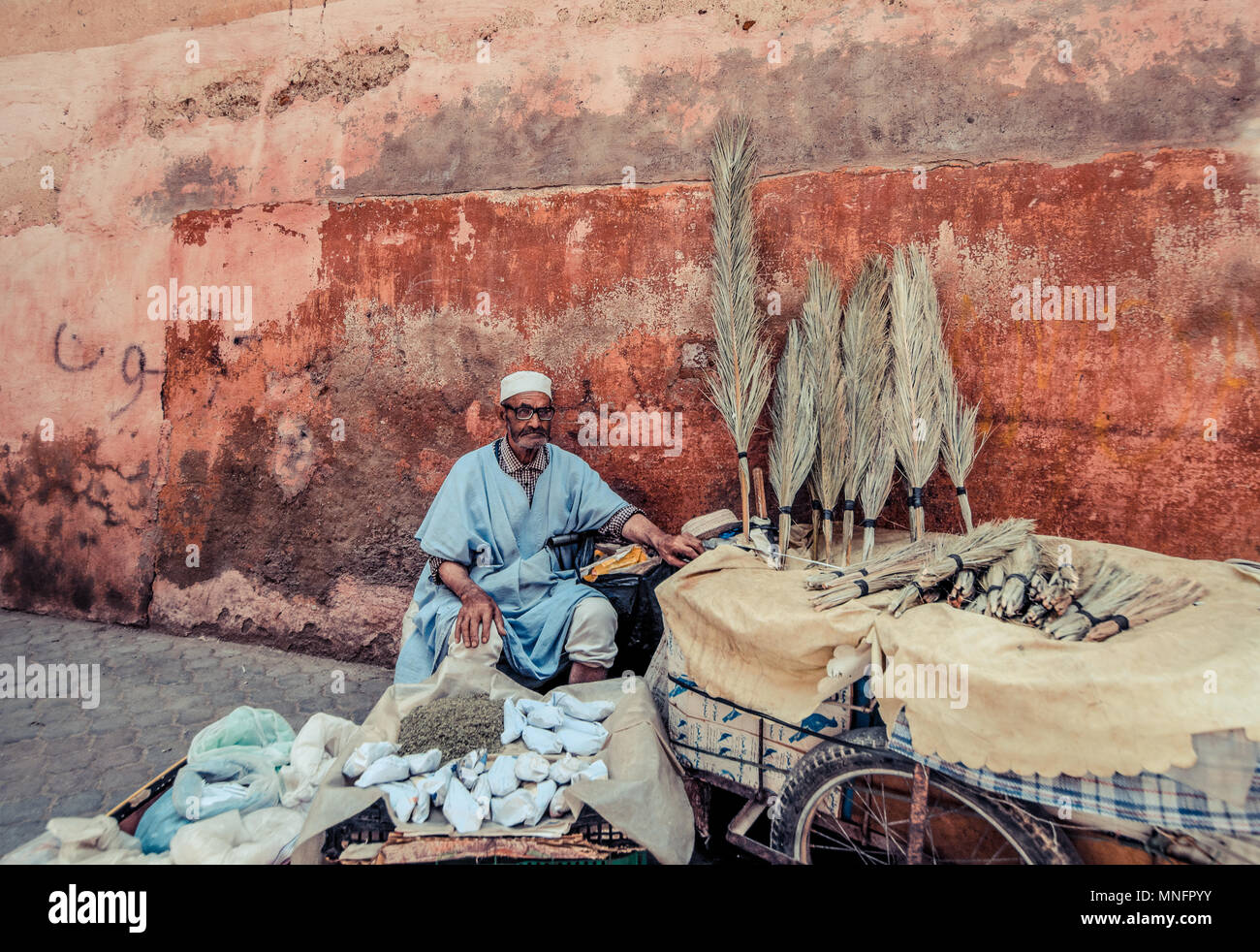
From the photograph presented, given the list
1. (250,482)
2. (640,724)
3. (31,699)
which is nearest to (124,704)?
(31,699)

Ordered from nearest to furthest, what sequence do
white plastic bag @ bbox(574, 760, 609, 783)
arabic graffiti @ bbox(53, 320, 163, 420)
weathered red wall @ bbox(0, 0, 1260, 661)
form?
white plastic bag @ bbox(574, 760, 609, 783), weathered red wall @ bbox(0, 0, 1260, 661), arabic graffiti @ bbox(53, 320, 163, 420)

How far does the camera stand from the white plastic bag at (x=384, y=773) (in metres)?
1.87

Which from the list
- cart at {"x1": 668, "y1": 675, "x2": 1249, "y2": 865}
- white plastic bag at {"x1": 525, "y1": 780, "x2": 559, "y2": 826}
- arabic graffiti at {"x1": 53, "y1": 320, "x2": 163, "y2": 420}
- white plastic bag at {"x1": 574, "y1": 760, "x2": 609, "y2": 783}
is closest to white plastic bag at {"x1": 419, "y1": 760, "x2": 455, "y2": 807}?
white plastic bag at {"x1": 525, "y1": 780, "x2": 559, "y2": 826}

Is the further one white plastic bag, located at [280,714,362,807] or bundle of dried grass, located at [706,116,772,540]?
bundle of dried grass, located at [706,116,772,540]

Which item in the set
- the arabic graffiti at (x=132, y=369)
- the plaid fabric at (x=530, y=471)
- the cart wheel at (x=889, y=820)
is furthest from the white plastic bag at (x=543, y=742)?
the arabic graffiti at (x=132, y=369)

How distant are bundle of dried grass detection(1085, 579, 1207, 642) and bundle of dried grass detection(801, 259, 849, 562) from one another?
3.05ft

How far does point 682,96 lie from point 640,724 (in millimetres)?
2653

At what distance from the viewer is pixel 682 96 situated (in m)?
3.18

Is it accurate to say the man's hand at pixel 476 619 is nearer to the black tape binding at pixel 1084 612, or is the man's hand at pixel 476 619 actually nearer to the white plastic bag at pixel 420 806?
the white plastic bag at pixel 420 806

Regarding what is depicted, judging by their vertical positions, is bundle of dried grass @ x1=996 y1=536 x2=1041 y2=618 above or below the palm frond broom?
below

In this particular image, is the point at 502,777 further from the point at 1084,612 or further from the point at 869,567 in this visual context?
the point at 1084,612

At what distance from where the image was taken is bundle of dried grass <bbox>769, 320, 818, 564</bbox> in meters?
2.59

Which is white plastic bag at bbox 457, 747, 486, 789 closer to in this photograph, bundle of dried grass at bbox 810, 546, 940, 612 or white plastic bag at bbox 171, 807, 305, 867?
white plastic bag at bbox 171, 807, 305, 867
